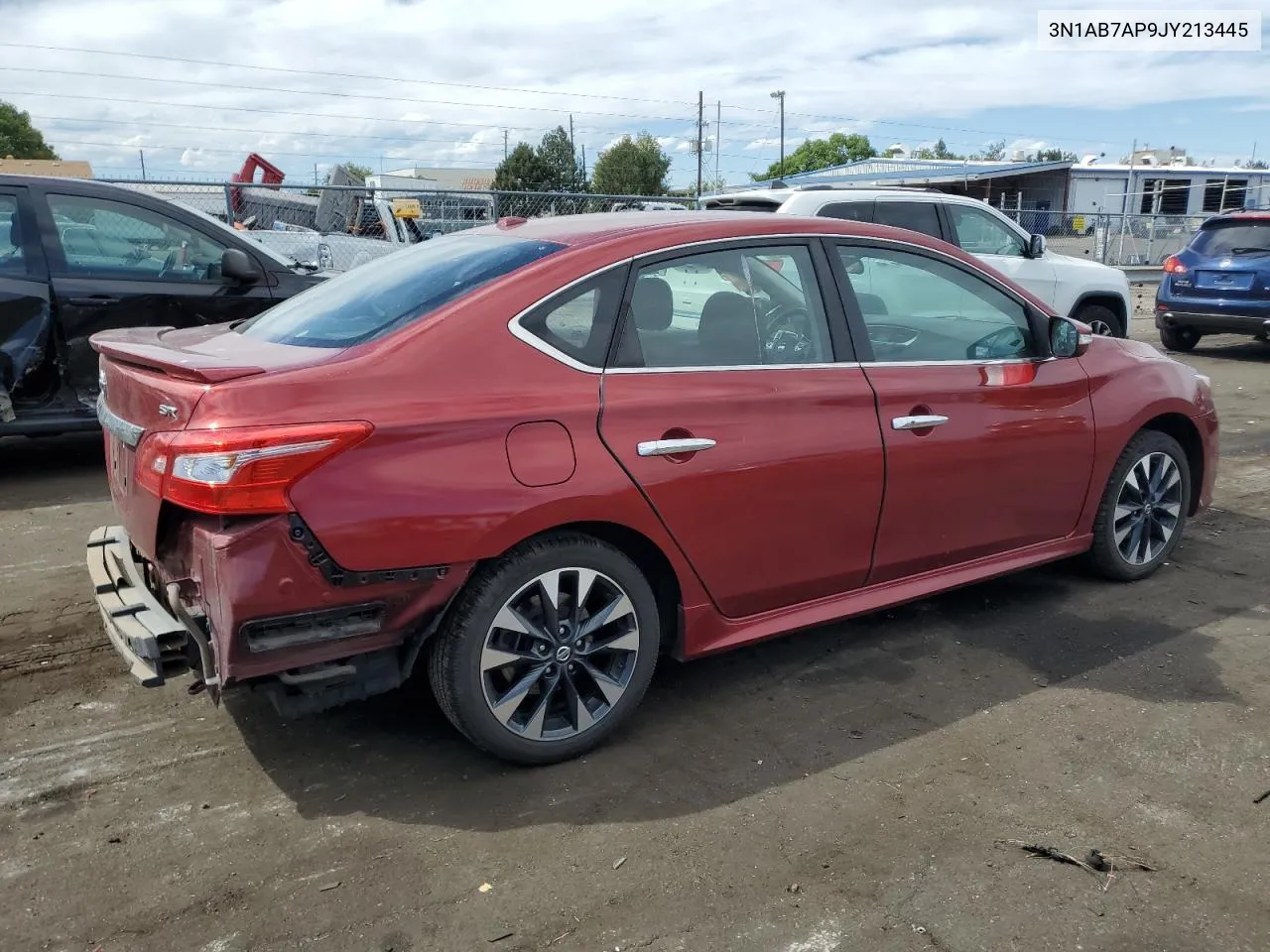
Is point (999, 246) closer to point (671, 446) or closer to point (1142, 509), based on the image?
point (1142, 509)

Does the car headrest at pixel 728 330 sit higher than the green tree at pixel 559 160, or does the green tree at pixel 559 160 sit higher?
the green tree at pixel 559 160

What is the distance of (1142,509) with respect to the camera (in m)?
4.79

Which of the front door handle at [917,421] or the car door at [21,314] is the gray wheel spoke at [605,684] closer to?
the front door handle at [917,421]

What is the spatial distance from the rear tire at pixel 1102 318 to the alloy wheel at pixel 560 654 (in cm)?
838

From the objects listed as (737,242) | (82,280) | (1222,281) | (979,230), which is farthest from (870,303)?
(1222,281)

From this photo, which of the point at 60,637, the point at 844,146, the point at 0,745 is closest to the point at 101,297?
the point at 60,637

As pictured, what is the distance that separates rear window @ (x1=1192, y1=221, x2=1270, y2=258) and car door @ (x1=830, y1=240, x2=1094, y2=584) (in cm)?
933

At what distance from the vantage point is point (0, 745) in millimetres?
3348

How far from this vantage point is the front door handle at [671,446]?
10.5ft

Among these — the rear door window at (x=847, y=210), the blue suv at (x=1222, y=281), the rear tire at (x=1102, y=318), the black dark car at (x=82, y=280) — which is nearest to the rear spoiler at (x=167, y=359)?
the black dark car at (x=82, y=280)

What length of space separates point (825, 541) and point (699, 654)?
23.6 inches

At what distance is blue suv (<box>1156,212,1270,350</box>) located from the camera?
11773 millimetres

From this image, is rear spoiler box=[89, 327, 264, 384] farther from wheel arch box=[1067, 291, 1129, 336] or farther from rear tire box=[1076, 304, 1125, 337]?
rear tire box=[1076, 304, 1125, 337]

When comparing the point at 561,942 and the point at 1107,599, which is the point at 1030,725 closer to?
the point at 1107,599
